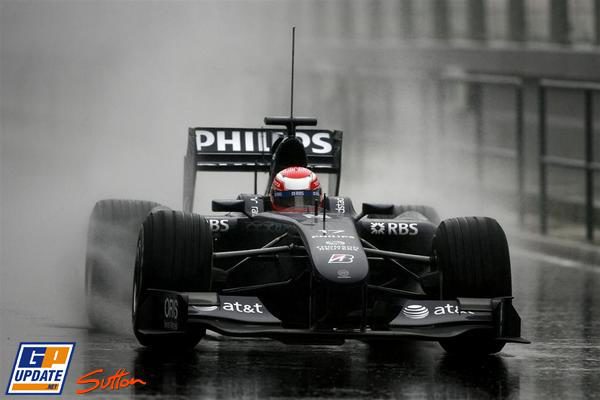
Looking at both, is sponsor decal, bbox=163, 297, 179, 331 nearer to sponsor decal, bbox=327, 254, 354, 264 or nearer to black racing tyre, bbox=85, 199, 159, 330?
sponsor decal, bbox=327, 254, 354, 264

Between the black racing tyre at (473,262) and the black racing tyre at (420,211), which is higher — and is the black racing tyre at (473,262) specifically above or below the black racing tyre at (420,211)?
below

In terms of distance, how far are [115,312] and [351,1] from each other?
29009mm

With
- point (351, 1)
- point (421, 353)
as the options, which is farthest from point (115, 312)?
point (351, 1)

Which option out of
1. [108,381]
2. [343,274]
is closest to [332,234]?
[343,274]

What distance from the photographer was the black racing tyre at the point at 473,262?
12.3m

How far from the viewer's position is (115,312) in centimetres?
1437

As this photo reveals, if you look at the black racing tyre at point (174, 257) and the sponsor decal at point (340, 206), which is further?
the sponsor decal at point (340, 206)

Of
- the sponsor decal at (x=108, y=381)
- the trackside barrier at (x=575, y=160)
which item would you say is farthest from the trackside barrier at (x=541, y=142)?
the sponsor decal at (x=108, y=381)

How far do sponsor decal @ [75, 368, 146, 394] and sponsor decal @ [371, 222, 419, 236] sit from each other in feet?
10.3

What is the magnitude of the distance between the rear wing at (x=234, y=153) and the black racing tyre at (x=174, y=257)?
3.56 metres

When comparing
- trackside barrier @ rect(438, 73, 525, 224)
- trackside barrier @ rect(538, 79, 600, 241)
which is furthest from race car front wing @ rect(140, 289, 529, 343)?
trackside barrier @ rect(438, 73, 525, 224)

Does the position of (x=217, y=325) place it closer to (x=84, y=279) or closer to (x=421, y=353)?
(x=421, y=353)

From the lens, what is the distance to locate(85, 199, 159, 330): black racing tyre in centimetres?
1458

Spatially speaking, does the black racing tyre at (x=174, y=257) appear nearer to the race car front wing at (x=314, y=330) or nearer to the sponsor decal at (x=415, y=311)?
the race car front wing at (x=314, y=330)
